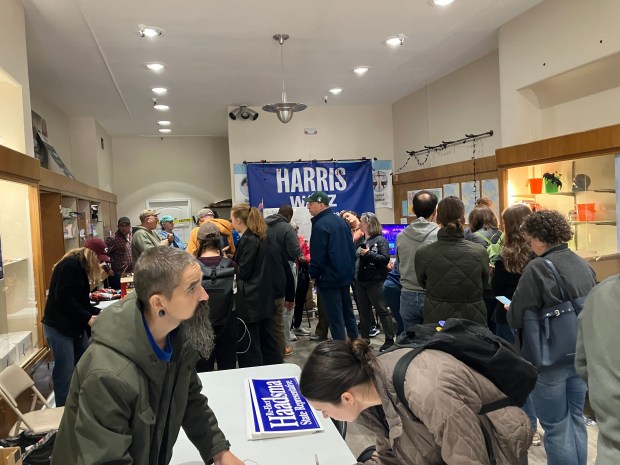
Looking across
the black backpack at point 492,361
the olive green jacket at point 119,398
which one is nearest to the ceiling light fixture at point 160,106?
the olive green jacket at point 119,398

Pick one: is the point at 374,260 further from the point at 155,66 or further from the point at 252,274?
the point at 155,66

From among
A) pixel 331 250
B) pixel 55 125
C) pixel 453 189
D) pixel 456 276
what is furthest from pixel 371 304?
pixel 55 125

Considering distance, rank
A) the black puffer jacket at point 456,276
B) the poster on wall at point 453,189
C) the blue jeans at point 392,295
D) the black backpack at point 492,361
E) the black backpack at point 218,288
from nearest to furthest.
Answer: the black backpack at point 492,361 → the black puffer jacket at point 456,276 → the black backpack at point 218,288 → the blue jeans at point 392,295 → the poster on wall at point 453,189

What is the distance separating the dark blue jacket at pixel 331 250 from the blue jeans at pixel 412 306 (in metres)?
0.89

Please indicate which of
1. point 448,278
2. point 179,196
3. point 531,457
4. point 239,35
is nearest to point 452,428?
point 448,278

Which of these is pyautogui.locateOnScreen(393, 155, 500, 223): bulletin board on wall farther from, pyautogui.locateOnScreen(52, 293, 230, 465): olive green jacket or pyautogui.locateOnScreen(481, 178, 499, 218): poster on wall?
pyautogui.locateOnScreen(52, 293, 230, 465): olive green jacket

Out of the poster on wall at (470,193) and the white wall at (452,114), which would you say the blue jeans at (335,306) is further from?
the white wall at (452,114)

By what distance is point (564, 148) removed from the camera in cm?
424

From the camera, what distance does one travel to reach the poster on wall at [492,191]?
19.5 ft

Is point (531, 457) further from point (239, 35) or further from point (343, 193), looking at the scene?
point (343, 193)

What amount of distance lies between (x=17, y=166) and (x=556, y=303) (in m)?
3.83

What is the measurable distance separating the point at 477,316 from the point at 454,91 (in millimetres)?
4725

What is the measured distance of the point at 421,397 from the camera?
122 cm

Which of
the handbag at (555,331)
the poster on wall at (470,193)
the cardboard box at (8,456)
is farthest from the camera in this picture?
the poster on wall at (470,193)
